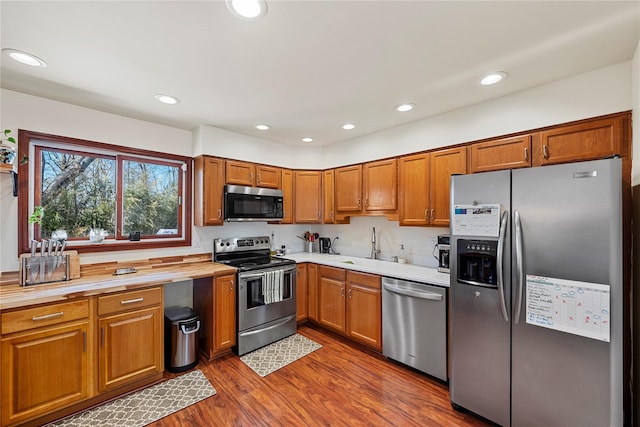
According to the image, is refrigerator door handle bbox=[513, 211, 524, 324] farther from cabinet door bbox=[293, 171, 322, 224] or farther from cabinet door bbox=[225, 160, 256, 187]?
cabinet door bbox=[225, 160, 256, 187]

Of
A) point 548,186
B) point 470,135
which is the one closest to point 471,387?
point 548,186

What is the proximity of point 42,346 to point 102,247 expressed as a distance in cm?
103

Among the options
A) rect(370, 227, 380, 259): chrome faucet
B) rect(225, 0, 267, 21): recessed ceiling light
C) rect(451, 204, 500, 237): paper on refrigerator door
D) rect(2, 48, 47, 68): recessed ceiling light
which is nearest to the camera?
rect(225, 0, 267, 21): recessed ceiling light

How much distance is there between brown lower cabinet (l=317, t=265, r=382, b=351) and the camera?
2.85m

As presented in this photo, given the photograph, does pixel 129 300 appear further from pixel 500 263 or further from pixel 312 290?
pixel 500 263

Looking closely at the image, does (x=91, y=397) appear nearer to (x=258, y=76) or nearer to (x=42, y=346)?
(x=42, y=346)

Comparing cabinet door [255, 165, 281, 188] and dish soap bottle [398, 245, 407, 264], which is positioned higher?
cabinet door [255, 165, 281, 188]

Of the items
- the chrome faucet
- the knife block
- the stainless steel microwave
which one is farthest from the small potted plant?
the chrome faucet

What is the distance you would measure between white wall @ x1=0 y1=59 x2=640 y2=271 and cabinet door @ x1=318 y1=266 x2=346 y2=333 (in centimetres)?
73

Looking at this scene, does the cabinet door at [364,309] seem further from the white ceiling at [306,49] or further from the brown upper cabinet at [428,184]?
the white ceiling at [306,49]

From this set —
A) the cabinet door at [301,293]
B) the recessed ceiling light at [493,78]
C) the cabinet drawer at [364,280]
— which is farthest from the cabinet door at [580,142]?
the cabinet door at [301,293]

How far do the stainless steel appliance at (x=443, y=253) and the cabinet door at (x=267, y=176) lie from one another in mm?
2222

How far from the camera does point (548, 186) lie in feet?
5.51

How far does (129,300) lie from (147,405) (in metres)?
0.83
